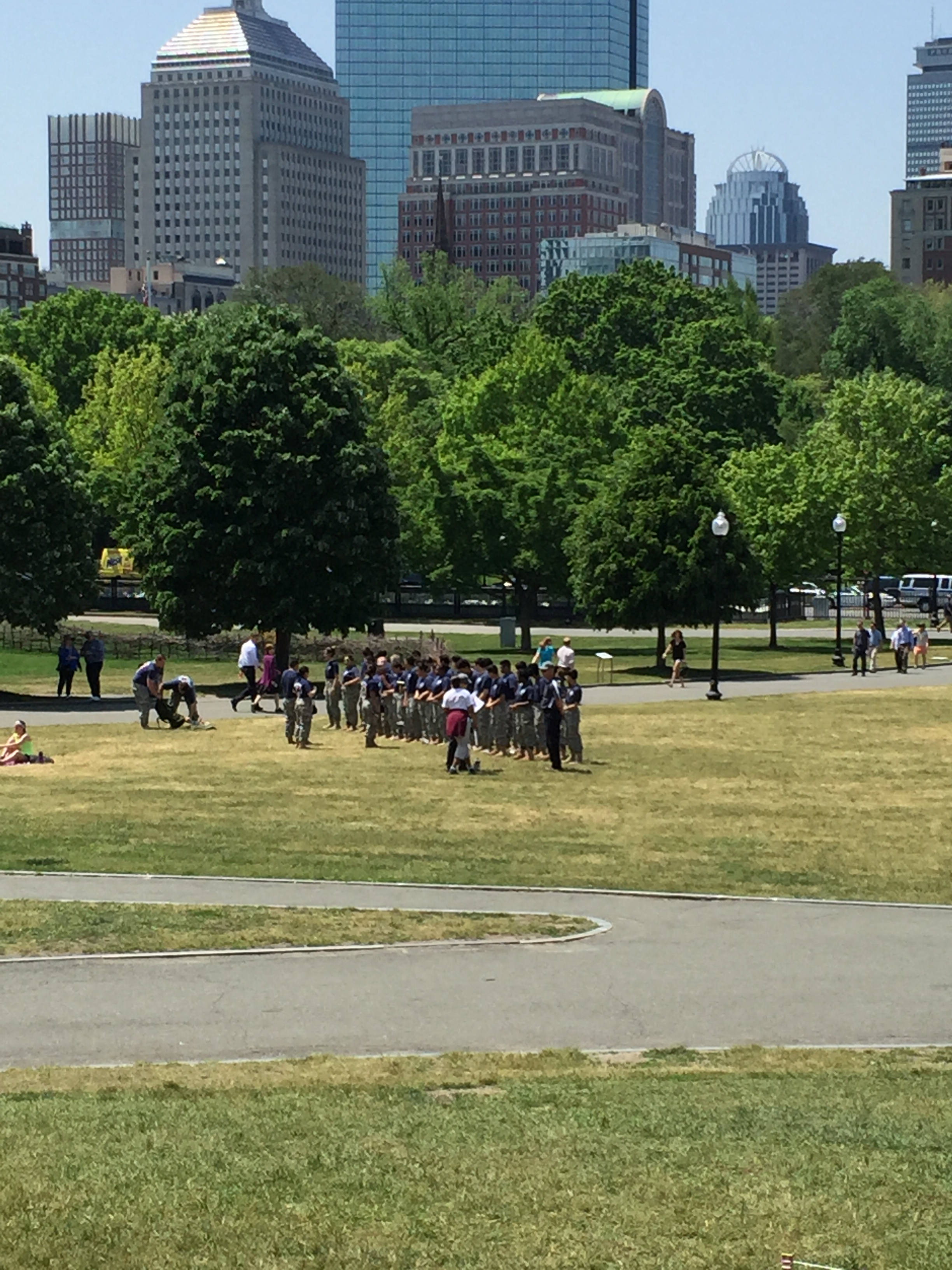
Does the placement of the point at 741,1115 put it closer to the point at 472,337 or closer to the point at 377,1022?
the point at 377,1022

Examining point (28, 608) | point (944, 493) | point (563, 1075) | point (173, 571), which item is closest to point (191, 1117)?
point (563, 1075)

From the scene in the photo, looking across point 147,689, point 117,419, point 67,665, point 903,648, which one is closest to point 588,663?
point 903,648

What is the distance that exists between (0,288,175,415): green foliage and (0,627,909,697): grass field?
3855 centimetres

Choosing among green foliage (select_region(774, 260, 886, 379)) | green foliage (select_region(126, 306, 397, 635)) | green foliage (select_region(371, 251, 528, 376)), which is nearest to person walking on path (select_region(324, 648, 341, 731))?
green foliage (select_region(126, 306, 397, 635))

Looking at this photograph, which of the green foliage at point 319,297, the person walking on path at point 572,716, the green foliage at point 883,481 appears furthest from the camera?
the green foliage at point 319,297

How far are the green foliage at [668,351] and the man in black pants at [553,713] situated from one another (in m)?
49.2

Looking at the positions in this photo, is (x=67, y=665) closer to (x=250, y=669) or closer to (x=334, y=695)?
(x=250, y=669)

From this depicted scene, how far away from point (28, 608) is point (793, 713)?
17.9 meters

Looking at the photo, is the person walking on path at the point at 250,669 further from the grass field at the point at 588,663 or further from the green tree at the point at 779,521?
the green tree at the point at 779,521

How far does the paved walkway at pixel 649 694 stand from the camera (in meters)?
41.7

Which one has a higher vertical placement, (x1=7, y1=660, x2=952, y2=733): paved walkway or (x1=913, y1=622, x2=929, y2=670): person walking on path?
(x1=913, y1=622, x2=929, y2=670): person walking on path

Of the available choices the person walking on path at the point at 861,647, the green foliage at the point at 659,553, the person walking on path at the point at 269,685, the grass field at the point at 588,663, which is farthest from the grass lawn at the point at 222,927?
the green foliage at the point at 659,553

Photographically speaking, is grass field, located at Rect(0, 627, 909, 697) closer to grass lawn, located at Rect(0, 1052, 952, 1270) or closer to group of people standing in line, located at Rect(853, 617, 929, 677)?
group of people standing in line, located at Rect(853, 617, 929, 677)

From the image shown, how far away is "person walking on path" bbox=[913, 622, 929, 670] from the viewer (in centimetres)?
5719
